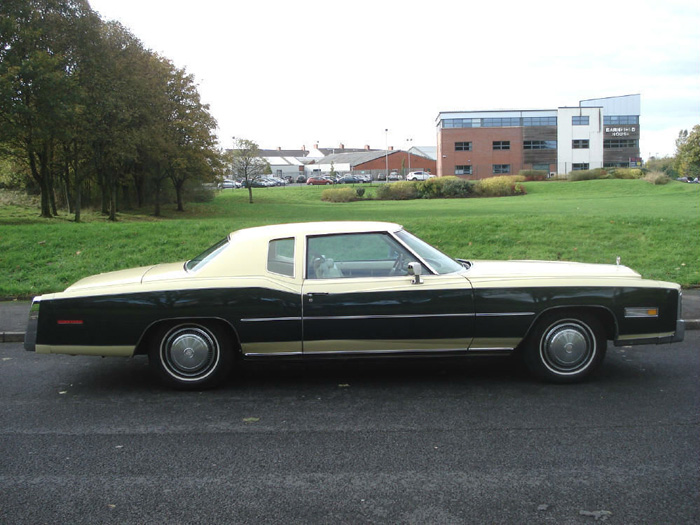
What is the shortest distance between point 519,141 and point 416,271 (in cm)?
7965

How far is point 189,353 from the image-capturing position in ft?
17.4

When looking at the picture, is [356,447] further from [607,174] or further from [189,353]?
[607,174]

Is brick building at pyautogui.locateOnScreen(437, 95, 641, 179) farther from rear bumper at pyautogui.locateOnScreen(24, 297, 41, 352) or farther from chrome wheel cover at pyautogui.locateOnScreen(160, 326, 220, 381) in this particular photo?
rear bumper at pyautogui.locateOnScreen(24, 297, 41, 352)

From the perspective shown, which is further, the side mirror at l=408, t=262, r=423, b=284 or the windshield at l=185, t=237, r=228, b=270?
the windshield at l=185, t=237, r=228, b=270

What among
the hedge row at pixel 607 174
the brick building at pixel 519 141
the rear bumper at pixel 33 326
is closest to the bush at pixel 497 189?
the hedge row at pixel 607 174

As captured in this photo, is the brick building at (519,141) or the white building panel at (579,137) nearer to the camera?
the brick building at (519,141)

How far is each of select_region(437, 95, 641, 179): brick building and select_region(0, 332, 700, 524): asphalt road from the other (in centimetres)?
7611

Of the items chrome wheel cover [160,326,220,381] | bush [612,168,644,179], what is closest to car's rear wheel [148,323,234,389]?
chrome wheel cover [160,326,220,381]

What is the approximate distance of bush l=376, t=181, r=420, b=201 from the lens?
163 feet

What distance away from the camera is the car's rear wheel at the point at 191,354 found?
5301 millimetres

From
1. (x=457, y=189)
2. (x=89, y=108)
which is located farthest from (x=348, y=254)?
(x=457, y=189)

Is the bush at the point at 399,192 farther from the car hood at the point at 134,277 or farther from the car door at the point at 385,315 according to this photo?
the car door at the point at 385,315

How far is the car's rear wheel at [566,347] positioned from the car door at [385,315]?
625 millimetres

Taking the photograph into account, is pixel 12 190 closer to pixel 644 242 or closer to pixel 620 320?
pixel 644 242
